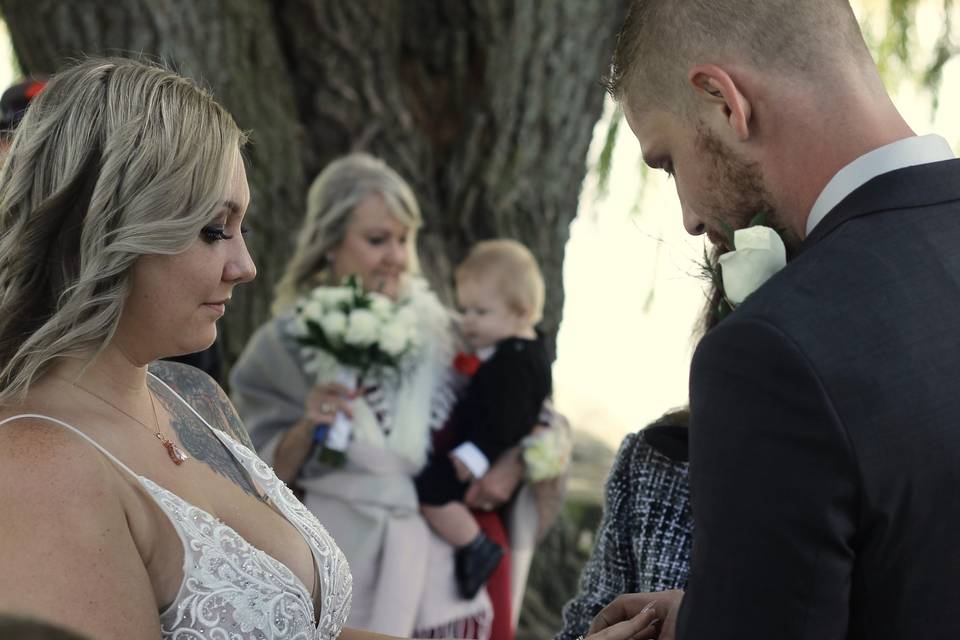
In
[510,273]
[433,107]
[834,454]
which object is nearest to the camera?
[834,454]

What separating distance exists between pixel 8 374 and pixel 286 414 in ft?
7.75

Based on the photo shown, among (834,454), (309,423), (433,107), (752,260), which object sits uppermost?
(433,107)

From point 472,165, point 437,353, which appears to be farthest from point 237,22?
point 437,353

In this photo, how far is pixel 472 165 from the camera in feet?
17.1

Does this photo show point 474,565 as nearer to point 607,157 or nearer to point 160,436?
point 160,436

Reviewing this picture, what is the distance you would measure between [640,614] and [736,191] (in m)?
0.78

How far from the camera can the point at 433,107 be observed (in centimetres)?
529

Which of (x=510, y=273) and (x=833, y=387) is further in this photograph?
(x=510, y=273)

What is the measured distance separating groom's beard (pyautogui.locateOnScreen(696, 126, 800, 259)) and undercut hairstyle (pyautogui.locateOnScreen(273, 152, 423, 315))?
2.84 meters

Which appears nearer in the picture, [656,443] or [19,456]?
[19,456]

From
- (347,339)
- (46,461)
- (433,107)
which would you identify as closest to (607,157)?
(433,107)

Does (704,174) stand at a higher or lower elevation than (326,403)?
higher

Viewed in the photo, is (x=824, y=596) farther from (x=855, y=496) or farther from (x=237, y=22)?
(x=237, y=22)

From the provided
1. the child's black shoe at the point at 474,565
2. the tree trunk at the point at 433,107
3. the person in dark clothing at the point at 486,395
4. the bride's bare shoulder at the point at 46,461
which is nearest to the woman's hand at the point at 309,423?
the person in dark clothing at the point at 486,395
